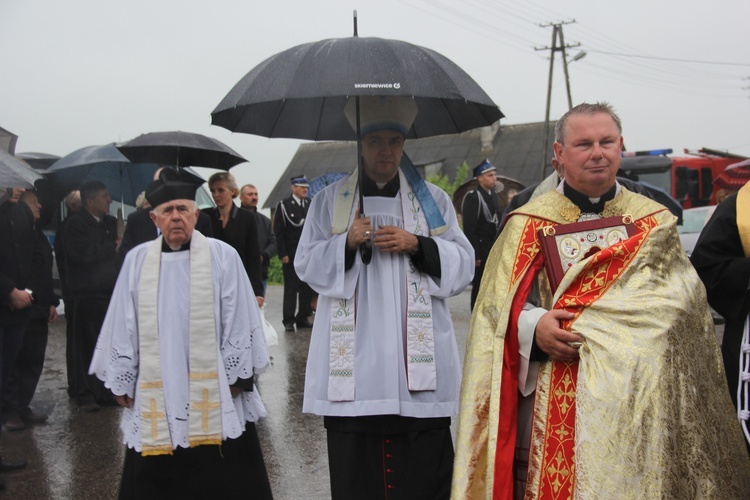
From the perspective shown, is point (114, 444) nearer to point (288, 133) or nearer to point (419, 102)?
point (288, 133)

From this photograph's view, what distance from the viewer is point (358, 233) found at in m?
4.19

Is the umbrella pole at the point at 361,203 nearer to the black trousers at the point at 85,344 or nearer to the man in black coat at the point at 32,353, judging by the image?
the man in black coat at the point at 32,353

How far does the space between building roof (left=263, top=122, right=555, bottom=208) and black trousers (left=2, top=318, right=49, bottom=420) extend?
112 feet

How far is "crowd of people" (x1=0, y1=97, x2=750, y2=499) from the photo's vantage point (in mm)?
3174

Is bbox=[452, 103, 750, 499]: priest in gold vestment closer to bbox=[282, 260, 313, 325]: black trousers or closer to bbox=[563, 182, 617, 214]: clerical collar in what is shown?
bbox=[563, 182, 617, 214]: clerical collar

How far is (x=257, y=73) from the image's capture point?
4211 millimetres

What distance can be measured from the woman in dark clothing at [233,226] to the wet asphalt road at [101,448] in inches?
46.9

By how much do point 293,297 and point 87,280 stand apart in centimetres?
445

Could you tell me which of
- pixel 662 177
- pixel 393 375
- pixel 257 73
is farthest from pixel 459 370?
pixel 662 177

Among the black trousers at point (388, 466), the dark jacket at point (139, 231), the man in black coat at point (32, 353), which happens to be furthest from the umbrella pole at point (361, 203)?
the man in black coat at point (32, 353)

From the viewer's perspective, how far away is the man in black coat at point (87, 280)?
8.16 meters

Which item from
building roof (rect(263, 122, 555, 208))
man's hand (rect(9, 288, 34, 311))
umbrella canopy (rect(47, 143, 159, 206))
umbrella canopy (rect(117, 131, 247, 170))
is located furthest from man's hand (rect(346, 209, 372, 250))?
building roof (rect(263, 122, 555, 208))

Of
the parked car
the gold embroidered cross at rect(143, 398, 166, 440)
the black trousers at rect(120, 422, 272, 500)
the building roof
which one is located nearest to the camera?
the gold embroidered cross at rect(143, 398, 166, 440)

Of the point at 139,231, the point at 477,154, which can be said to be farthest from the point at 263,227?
the point at 477,154
